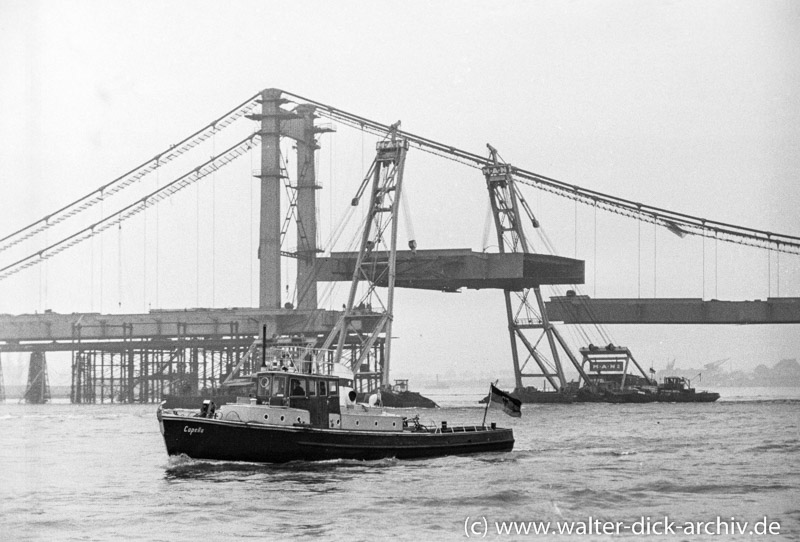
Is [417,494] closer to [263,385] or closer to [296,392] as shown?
[296,392]

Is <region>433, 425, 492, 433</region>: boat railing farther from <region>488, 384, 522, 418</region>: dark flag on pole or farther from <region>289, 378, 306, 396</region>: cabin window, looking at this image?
<region>289, 378, 306, 396</region>: cabin window

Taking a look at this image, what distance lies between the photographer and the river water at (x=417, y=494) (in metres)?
37.2

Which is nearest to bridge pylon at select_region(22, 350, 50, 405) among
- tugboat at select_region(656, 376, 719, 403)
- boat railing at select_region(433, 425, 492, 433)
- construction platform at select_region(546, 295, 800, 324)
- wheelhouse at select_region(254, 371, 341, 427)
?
construction platform at select_region(546, 295, 800, 324)

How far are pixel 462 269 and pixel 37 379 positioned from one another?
294ft

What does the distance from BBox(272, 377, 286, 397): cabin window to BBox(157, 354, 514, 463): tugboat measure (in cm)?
5

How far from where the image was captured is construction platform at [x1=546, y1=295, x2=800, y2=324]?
506ft

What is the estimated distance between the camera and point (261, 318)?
496 ft

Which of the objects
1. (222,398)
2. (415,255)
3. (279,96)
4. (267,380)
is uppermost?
(279,96)

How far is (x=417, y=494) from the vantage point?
44469mm

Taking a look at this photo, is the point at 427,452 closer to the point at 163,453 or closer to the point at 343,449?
the point at 343,449

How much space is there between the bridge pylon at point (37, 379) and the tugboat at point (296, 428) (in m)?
141

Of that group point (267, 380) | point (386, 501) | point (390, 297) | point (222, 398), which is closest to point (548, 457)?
point (267, 380)

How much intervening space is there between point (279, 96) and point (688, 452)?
104984 millimetres

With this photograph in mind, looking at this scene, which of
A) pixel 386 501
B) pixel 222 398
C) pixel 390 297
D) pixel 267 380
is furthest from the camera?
pixel 222 398
